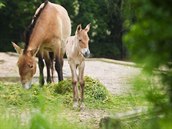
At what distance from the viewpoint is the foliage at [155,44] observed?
8.66 ft

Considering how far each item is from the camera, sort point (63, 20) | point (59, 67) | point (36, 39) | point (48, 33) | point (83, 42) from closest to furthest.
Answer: point (83, 42)
point (36, 39)
point (48, 33)
point (59, 67)
point (63, 20)

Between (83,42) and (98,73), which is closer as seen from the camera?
(83,42)

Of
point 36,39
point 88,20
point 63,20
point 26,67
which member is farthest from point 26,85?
point 88,20

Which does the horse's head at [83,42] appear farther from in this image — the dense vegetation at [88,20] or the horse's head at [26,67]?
the dense vegetation at [88,20]

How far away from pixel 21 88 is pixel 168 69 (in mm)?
7492

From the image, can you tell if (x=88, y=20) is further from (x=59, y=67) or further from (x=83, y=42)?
(x=83, y=42)

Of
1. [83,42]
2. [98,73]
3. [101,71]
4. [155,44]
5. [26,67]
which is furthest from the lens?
[101,71]

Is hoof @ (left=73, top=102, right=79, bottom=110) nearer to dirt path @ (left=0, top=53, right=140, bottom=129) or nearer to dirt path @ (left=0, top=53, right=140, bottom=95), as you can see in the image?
dirt path @ (left=0, top=53, right=140, bottom=129)

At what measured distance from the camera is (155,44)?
8.75 feet

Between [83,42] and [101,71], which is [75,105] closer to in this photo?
[83,42]

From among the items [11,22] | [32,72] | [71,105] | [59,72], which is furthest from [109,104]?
[11,22]

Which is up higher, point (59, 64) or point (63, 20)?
point (63, 20)

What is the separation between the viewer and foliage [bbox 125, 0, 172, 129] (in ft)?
8.66

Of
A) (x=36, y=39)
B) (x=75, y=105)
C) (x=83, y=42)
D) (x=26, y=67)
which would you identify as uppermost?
(x=83, y=42)
